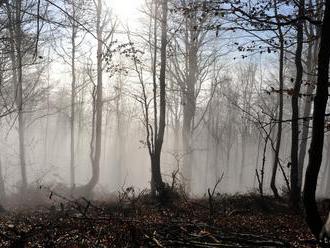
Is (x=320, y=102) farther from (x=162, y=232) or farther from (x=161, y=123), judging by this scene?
(x=161, y=123)

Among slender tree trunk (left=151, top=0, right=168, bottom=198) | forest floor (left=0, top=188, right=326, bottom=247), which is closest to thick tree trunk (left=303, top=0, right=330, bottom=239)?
forest floor (left=0, top=188, right=326, bottom=247)

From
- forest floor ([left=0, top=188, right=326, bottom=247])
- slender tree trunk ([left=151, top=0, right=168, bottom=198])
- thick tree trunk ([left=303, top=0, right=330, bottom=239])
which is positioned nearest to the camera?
forest floor ([left=0, top=188, right=326, bottom=247])

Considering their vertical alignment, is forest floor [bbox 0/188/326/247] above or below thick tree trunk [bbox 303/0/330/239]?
below

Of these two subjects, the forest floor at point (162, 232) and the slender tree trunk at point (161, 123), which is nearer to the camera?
the forest floor at point (162, 232)

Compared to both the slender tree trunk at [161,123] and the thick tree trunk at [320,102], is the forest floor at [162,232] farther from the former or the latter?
the slender tree trunk at [161,123]

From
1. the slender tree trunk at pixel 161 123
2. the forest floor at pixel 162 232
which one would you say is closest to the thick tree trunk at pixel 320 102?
the forest floor at pixel 162 232

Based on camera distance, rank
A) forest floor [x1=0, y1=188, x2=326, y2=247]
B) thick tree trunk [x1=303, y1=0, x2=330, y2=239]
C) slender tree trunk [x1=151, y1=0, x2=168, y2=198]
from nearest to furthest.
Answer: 1. forest floor [x1=0, y1=188, x2=326, y2=247]
2. thick tree trunk [x1=303, y1=0, x2=330, y2=239]
3. slender tree trunk [x1=151, y1=0, x2=168, y2=198]

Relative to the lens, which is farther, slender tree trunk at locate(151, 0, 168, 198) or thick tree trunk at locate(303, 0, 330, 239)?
slender tree trunk at locate(151, 0, 168, 198)

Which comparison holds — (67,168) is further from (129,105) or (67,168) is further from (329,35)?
(329,35)

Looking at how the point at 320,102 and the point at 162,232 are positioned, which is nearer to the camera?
the point at 162,232

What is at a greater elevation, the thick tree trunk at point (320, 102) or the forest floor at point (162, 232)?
the thick tree trunk at point (320, 102)

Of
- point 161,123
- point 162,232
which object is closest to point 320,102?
point 162,232

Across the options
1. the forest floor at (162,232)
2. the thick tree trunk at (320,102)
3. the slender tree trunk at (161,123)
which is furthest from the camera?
the slender tree trunk at (161,123)

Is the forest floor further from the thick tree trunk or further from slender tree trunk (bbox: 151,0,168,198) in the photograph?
slender tree trunk (bbox: 151,0,168,198)
